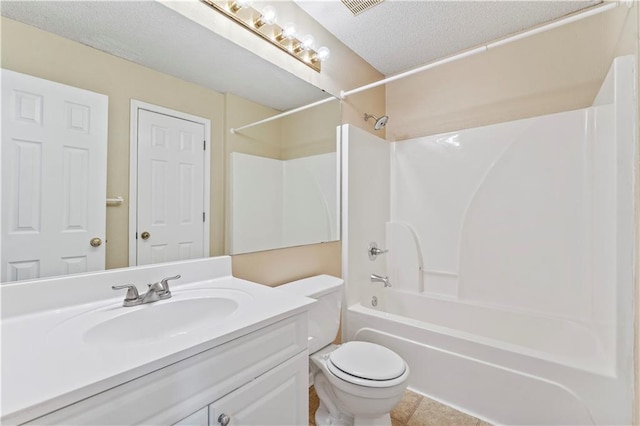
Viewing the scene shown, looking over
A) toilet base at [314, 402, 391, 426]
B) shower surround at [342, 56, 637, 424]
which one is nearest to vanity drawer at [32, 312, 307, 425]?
toilet base at [314, 402, 391, 426]

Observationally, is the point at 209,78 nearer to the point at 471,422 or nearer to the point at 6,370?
the point at 6,370

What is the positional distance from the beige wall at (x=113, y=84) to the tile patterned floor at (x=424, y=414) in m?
1.35

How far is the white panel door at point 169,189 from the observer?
3.60 ft

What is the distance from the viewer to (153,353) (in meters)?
0.66

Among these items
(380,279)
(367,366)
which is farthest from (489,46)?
(367,366)

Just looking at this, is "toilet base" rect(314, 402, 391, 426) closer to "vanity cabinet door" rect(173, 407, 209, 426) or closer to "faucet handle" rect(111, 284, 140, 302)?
"vanity cabinet door" rect(173, 407, 209, 426)

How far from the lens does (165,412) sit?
67cm

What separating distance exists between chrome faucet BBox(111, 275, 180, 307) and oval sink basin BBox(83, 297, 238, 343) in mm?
23

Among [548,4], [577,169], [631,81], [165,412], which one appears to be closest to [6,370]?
[165,412]

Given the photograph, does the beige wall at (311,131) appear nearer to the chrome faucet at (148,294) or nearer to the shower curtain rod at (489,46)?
the shower curtain rod at (489,46)

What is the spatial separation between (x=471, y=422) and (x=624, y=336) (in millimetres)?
825

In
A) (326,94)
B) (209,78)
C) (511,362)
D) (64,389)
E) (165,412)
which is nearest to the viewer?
(64,389)

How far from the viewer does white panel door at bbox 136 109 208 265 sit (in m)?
1.10

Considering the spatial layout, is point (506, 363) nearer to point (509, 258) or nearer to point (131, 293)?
point (509, 258)
